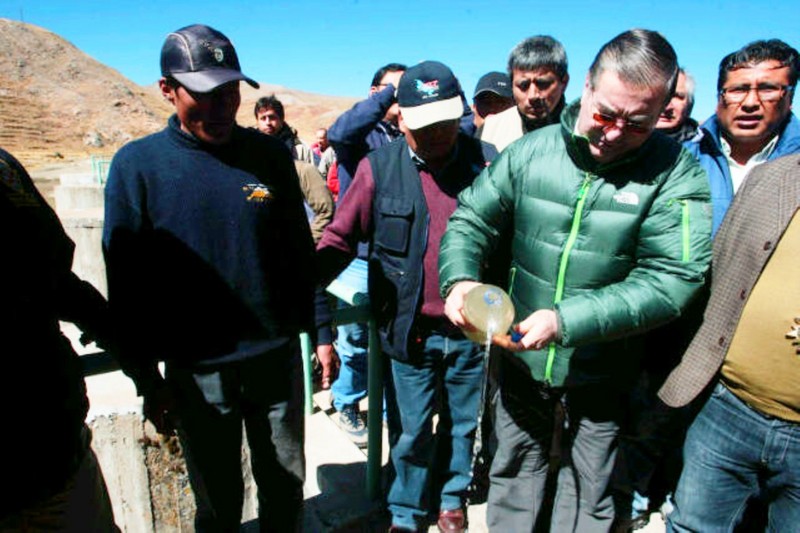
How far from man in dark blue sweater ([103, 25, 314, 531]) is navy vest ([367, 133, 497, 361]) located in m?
0.35

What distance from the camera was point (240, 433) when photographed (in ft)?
7.36

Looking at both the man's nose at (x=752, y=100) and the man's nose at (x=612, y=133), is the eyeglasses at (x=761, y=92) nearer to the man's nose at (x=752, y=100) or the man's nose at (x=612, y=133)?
the man's nose at (x=752, y=100)

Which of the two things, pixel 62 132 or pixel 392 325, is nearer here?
pixel 392 325

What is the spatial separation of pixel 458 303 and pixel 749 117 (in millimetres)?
1716

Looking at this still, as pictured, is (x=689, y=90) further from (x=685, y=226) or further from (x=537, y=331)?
(x=537, y=331)

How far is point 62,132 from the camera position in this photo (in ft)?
170

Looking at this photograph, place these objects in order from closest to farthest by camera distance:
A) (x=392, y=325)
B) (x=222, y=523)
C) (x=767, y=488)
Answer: (x=767, y=488) < (x=222, y=523) < (x=392, y=325)

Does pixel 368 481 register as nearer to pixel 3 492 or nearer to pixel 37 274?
pixel 3 492

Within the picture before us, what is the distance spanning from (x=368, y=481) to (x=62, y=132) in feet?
199

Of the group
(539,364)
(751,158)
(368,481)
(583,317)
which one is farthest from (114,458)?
(751,158)

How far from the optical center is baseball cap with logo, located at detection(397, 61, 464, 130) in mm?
2369

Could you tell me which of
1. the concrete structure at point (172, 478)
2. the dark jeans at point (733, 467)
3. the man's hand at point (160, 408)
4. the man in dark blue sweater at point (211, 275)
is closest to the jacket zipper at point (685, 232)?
the dark jeans at point (733, 467)

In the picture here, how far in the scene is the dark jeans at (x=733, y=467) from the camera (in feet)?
6.24

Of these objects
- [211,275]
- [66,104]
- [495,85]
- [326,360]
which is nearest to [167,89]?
[211,275]
